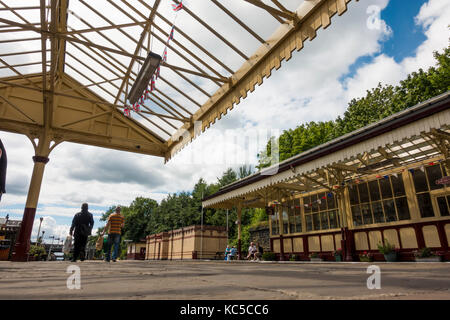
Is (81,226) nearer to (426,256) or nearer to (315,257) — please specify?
(315,257)

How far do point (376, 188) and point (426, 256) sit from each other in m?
2.97

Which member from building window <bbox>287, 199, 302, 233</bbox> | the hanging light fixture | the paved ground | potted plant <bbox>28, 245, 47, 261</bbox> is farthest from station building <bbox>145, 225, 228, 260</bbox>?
the paved ground

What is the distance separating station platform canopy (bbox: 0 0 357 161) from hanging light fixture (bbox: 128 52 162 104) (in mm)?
323

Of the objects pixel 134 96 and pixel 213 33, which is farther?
pixel 134 96

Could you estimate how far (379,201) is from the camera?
34.3 feet

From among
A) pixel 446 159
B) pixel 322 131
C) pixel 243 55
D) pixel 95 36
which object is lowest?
pixel 446 159

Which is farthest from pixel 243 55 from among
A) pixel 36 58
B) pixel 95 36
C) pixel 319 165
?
pixel 36 58

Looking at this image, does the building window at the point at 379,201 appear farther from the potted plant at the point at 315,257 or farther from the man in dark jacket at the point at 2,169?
the man in dark jacket at the point at 2,169

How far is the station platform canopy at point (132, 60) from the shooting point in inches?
246

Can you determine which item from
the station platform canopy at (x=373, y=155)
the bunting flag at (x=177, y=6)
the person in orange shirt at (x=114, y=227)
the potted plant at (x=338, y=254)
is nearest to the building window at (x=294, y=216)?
the station platform canopy at (x=373, y=155)

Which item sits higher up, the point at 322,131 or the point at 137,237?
the point at 322,131

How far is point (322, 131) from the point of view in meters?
30.8
